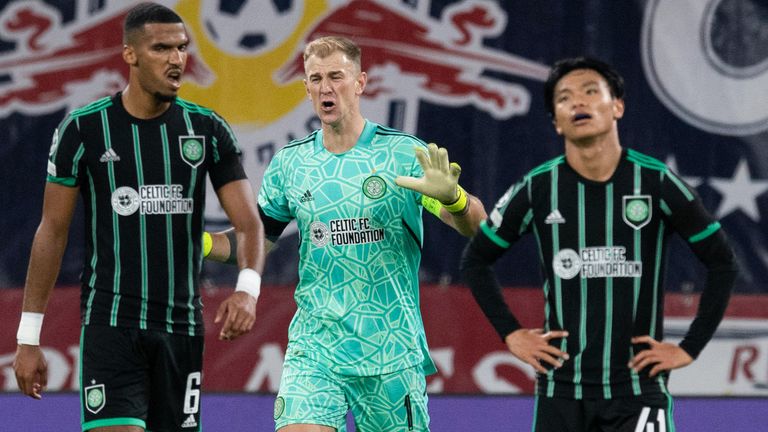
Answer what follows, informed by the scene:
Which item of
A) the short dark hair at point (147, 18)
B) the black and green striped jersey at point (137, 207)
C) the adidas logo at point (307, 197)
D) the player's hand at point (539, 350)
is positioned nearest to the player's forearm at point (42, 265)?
the black and green striped jersey at point (137, 207)

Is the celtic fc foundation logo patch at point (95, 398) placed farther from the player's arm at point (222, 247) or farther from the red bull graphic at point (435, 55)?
the red bull graphic at point (435, 55)

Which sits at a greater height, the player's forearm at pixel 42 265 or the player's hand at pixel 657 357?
the player's forearm at pixel 42 265

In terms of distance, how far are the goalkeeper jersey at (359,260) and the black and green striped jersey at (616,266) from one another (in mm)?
878

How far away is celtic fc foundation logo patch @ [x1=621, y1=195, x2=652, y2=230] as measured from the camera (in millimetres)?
4938

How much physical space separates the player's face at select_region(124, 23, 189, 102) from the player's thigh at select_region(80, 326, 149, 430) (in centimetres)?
92

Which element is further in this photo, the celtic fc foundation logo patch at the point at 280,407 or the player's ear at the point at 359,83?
the player's ear at the point at 359,83

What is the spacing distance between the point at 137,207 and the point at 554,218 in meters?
1.59

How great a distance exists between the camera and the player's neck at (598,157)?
500 cm

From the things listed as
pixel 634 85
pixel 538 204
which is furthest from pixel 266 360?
pixel 538 204

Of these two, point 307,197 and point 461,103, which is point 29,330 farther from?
point 461,103

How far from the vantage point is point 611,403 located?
16.0 feet

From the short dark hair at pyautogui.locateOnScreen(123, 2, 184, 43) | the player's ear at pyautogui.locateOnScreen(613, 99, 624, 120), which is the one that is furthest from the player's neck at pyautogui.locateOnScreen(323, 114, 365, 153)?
the player's ear at pyautogui.locateOnScreen(613, 99, 624, 120)

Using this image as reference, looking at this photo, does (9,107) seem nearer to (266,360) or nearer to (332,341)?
(266,360)

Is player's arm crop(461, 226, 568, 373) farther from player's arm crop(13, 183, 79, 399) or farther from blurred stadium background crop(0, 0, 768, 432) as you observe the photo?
blurred stadium background crop(0, 0, 768, 432)
